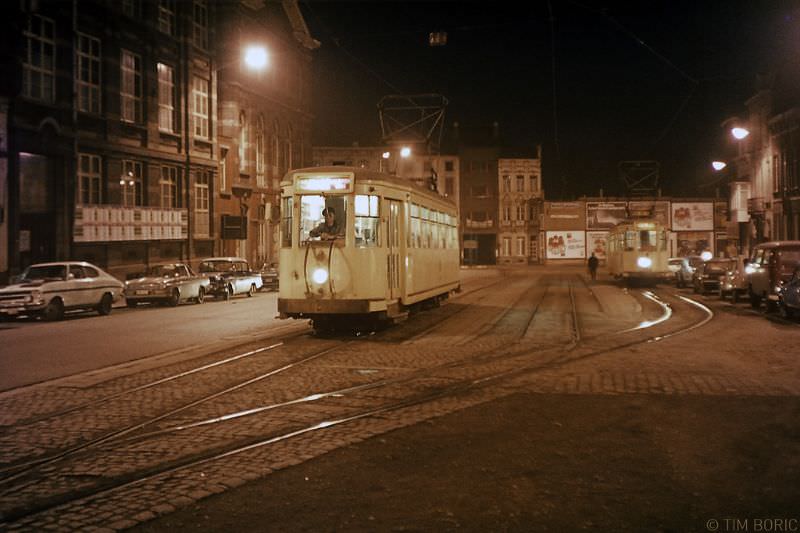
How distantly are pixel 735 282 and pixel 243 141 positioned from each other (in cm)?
3037

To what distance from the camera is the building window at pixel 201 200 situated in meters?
40.0

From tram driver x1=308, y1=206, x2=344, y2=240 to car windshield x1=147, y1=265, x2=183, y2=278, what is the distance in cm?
1299

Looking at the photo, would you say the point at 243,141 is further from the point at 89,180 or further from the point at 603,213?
the point at 603,213

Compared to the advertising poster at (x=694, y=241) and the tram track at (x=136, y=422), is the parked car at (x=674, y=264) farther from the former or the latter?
the advertising poster at (x=694, y=241)

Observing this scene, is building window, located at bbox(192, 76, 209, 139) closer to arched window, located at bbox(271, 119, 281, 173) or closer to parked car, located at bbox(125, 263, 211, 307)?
arched window, located at bbox(271, 119, 281, 173)

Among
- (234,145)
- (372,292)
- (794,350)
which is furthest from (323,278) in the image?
(234,145)

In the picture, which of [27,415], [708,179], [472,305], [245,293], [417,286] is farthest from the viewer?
[708,179]

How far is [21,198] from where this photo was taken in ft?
96.1

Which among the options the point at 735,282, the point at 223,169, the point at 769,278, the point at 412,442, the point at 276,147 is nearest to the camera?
the point at 412,442

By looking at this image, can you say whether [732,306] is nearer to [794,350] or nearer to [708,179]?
[794,350]

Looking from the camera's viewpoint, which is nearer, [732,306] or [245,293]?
[732,306]

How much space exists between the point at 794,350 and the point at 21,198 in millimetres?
26560

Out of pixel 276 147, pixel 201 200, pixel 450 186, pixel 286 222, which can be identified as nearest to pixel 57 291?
pixel 286 222

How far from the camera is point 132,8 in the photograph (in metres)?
35.0
